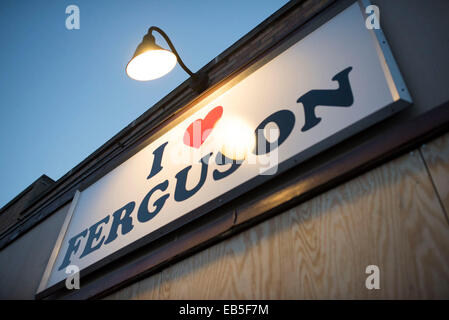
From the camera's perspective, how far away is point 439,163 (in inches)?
56.6

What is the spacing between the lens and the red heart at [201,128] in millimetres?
2674

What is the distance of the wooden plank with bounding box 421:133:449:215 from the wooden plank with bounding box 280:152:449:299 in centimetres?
3

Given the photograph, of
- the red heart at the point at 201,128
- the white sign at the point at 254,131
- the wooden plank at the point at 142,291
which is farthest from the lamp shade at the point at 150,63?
the wooden plank at the point at 142,291

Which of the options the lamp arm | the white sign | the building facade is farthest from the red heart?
the lamp arm

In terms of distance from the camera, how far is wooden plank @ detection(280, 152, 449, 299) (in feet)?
4.13

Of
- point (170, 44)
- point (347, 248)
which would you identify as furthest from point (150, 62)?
point (347, 248)

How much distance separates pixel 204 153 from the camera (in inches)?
100

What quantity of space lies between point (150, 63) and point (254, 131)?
1.45 metres

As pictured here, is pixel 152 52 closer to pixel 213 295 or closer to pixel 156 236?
pixel 156 236

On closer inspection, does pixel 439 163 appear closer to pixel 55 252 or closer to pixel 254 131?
pixel 254 131

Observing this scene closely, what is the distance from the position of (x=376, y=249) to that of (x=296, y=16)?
2346 millimetres

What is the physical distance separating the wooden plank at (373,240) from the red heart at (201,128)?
1.14 m

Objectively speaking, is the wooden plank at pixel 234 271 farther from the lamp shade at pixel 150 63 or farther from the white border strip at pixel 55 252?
the lamp shade at pixel 150 63

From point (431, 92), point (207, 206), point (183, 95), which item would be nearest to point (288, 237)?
point (207, 206)
